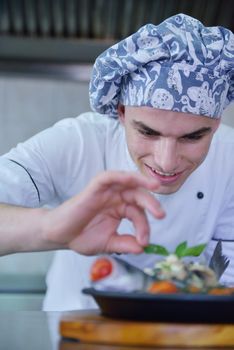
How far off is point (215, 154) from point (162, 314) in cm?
81

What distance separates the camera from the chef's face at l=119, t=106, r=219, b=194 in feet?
3.91

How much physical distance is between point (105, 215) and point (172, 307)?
23 centimetres

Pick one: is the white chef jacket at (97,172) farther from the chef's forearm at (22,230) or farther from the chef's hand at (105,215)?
the chef's hand at (105,215)

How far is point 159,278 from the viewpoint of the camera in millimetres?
876

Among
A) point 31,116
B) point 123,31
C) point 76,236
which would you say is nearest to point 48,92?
point 31,116

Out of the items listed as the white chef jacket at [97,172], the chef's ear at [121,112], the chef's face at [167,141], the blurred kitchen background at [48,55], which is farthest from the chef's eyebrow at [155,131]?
the blurred kitchen background at [48,55]

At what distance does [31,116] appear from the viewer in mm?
2535

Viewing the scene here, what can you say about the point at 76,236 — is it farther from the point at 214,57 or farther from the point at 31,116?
the point at 31,116

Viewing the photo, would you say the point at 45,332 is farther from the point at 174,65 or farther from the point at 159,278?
the point at 174,65

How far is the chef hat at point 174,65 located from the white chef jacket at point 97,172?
222mm

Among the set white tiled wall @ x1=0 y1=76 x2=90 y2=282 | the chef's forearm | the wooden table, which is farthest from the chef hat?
white tiled wall @ x1=0 y1=76 x2=90 y2=282

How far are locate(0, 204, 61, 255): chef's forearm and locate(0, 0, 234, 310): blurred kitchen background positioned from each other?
2.99 feet

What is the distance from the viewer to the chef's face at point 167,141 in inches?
46.9

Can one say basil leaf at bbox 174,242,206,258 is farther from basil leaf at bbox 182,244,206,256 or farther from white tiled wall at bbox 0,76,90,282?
white tiled wall at bbox 0,76,90,282
